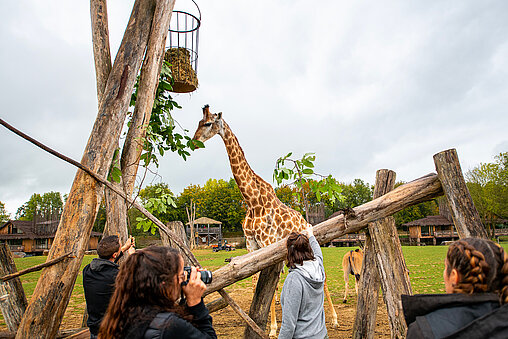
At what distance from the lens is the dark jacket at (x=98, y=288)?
324 cm

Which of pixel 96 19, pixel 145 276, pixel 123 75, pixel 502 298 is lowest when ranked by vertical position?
pixel 502 298

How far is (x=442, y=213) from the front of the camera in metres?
42.6

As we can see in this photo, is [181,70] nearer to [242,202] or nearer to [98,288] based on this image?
[98,288]

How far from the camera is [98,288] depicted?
3.25m

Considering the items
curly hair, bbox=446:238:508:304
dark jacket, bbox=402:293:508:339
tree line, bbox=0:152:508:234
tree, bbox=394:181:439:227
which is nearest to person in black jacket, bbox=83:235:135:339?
dark jacket, bbox=402:293:508:339

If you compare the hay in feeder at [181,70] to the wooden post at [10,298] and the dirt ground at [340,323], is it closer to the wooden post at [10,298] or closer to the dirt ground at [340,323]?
the wooden post at [10,298]

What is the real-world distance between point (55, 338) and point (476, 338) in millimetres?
3737

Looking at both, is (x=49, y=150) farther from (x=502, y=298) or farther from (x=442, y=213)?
(x=442, y=213)

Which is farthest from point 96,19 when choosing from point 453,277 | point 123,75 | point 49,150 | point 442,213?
point 442,213

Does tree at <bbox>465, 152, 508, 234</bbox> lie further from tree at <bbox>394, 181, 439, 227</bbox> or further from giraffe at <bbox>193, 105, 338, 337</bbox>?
giraffe at <bbox>193, 105, 338, 337</bbox>

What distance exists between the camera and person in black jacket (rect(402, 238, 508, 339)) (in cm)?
155

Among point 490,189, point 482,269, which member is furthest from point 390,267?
point 490,189

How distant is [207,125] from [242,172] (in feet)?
3.77

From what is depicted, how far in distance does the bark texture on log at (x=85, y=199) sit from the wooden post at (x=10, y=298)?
2.13 ft
